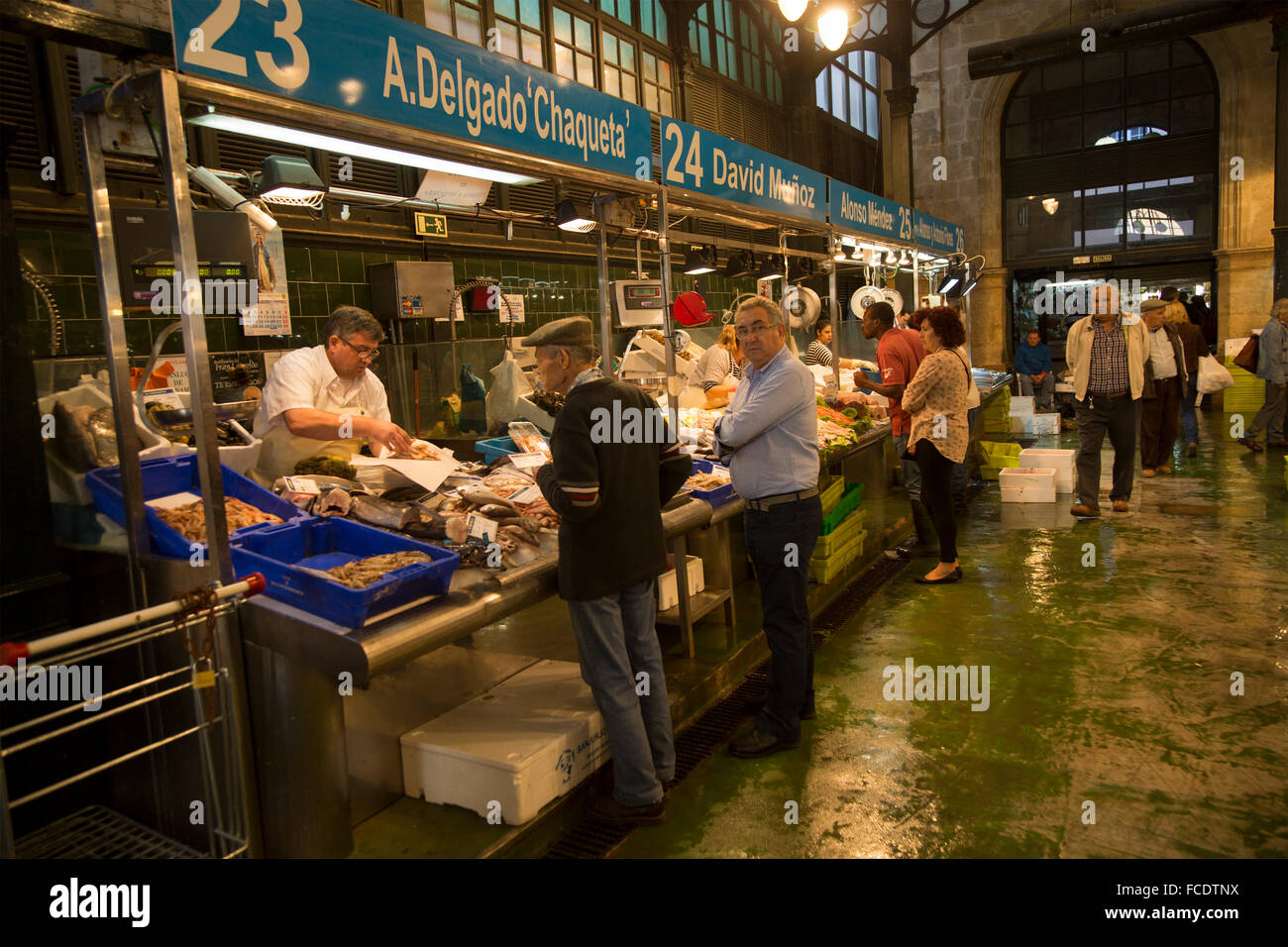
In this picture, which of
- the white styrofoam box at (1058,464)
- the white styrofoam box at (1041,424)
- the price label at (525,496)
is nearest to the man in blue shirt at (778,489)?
the price label at (525,496)

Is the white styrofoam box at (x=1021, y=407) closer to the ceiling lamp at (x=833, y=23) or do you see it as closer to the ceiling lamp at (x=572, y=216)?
the ceiling lamp at (x=833, y=23)

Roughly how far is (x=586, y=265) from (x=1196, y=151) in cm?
1308

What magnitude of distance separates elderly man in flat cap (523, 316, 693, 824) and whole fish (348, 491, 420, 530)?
56 centimetres

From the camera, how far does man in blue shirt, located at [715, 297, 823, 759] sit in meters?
3.85

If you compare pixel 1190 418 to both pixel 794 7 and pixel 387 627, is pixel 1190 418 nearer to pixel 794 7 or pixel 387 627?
pixel 794 7

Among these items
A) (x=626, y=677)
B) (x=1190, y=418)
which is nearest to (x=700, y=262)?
(x=626, y=677)

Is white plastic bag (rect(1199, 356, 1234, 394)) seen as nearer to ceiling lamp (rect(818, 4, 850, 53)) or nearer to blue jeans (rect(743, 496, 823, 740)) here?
ceiling lamp (rect(818, 4, 850, 53))

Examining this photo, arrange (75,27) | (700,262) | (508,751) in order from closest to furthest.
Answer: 1. (75,27)
2. (508,751)
3. (700,262)

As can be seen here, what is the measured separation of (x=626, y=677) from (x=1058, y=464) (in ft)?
23.2

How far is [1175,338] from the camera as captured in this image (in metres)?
9.45

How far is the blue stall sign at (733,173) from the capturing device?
193 inches

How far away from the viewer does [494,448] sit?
16.7 ft
